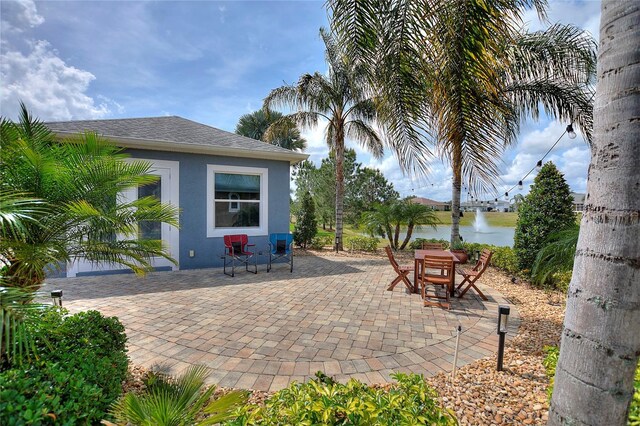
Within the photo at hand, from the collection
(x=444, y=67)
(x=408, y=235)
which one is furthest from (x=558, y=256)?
(x=408, y=235)

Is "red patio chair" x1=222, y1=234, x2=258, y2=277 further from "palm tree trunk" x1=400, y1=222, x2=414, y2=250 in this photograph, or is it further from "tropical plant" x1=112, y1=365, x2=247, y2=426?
"palm tree trunk" x1=400, y1=222, x2=414, y2=250

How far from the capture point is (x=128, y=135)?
24.5 ft

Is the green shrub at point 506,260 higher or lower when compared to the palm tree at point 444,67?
lower

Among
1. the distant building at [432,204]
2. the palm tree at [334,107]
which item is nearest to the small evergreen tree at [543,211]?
the distant building at [432,204]

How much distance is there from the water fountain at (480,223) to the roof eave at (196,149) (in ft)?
30.7

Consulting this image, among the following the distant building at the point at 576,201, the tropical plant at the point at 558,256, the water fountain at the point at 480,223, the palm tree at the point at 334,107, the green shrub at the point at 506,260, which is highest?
the palm tree at the point at 334,107

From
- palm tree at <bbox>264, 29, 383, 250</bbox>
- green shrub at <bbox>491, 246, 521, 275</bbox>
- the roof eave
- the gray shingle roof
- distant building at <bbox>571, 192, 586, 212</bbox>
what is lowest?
green shrub at <bbox>491, 246, 521, 275</bbox>

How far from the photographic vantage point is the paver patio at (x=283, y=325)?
10.6ft

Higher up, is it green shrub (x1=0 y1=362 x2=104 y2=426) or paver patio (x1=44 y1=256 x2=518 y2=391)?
green shrub (x1=0 y1=362 x2=104 y2=426)

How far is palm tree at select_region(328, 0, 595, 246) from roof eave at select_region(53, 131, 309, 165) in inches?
240

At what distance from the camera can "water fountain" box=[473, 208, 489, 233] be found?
1325 centimetres

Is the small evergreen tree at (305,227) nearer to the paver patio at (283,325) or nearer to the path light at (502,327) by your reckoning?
the paver patio at (283,325)

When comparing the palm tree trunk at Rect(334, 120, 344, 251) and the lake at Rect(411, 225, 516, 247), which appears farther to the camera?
the palm tree trunk at Rect(334, 120, 344, 251)

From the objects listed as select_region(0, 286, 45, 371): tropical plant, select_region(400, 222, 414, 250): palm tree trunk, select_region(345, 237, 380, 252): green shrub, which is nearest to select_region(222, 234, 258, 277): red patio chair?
select_region(345, 237, 380, 252): green shrub
